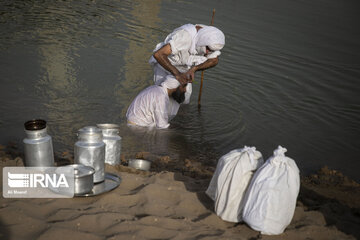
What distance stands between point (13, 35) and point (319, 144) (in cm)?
690

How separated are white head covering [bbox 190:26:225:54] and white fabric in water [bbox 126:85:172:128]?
843 millimetres

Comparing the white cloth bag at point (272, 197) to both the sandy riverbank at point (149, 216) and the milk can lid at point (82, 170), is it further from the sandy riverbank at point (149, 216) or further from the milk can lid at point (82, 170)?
the milk can lid at point (82, 170)

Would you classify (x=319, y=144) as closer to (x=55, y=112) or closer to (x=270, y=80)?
(x=270, y=80)

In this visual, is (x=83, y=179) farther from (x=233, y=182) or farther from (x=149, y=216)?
(x=233, y=182)

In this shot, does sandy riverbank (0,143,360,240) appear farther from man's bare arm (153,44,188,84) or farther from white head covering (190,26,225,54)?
white head covering (190,26,225,54)

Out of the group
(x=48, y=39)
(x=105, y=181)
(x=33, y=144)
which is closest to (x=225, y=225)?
(x=105, y=181)

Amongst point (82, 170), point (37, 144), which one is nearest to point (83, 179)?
point (82, 170)

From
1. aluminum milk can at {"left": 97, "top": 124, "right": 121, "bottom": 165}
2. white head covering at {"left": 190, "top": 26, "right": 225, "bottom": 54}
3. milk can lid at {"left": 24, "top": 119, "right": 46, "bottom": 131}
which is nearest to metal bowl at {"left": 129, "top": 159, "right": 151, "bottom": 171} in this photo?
aluminum milk can at {"left": 97, "top": 124, "right": 121, "bottom": 165}

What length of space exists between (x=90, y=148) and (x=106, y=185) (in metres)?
0.42

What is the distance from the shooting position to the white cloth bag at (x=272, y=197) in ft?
9.91

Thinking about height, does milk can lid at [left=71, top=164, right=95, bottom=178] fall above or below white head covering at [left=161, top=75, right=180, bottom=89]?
below

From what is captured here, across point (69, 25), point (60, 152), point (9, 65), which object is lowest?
point (60, 152)

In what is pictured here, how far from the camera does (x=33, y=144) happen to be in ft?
11.1

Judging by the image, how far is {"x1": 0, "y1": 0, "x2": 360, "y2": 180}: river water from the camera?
5844mm
